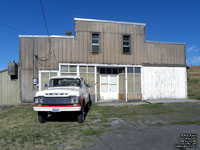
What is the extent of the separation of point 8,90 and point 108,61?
871cm

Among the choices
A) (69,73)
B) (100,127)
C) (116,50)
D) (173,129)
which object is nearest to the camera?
(173,129)

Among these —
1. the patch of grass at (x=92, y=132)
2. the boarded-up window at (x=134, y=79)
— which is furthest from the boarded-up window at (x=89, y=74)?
the patch of grass at (x=92, y=132)

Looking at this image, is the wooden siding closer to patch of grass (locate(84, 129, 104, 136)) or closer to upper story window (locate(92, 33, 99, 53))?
upper story window (locate(92, 33, 99, 53))

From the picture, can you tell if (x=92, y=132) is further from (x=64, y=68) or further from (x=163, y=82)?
(x=163, y=82)

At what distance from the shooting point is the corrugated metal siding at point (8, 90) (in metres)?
13.6

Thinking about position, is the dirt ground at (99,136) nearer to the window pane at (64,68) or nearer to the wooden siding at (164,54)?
the window pane at (64,68)

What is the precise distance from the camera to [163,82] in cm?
1520

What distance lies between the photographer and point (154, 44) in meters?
15.3

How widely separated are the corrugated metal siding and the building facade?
2.31 ft

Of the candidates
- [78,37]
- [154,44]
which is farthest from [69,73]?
[154,44]

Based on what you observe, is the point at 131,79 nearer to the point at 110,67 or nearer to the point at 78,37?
the point at 110,67

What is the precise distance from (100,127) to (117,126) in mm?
710

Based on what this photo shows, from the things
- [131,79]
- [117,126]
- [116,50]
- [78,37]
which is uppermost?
[78,37]

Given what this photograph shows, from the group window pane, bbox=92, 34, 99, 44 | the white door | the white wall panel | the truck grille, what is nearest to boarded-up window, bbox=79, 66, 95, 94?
the white door
